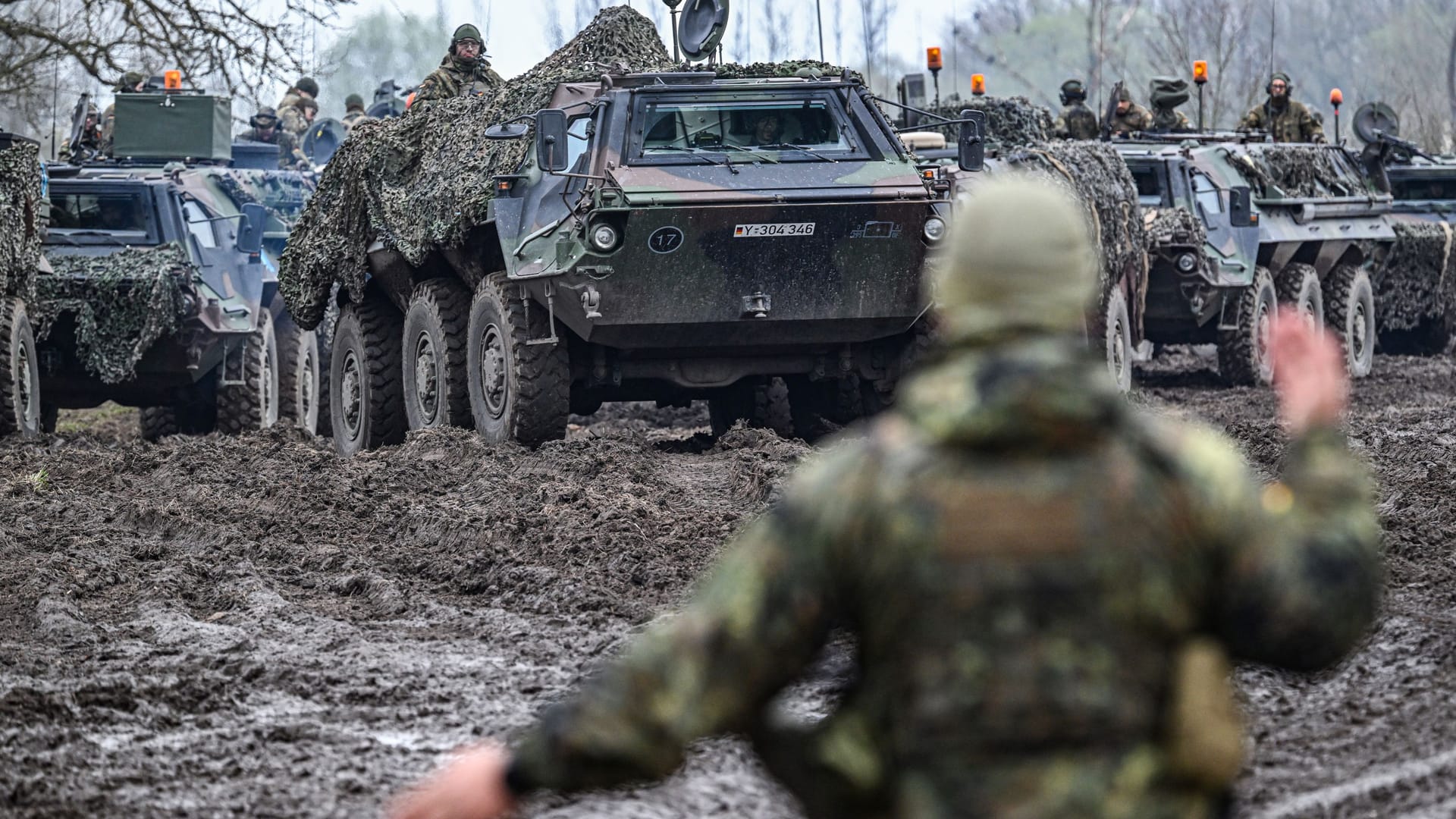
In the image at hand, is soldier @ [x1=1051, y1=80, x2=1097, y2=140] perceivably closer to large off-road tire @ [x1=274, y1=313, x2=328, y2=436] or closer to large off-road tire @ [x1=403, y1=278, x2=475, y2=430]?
large off-road tire @ [x1=274, y1=313, x2=328, y2=436]

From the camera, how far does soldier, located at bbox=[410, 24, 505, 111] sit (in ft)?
44.2

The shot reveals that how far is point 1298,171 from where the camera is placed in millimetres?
17312

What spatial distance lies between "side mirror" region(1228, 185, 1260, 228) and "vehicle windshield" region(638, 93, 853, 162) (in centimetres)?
587

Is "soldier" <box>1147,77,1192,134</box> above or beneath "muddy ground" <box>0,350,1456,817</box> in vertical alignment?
above

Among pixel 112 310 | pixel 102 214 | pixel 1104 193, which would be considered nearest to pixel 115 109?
pixel 102 214

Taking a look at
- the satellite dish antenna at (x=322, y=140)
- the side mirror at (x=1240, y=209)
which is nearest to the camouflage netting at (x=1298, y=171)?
the side mirror at (x=1240, y=209)

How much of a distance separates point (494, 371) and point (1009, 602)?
8931 mm

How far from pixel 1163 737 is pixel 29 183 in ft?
39.3

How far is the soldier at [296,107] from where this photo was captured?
75.4 ft

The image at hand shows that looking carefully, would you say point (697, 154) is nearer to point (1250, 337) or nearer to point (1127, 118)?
point (1250, 337)

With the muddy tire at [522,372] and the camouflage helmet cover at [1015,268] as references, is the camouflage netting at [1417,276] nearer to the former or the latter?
the muddy tire at [522,372]

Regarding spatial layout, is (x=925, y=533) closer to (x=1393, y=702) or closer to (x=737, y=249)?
(x=1393, y=702)

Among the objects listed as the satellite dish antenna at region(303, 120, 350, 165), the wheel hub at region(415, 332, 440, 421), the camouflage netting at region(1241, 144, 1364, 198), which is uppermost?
the satellite dish antenna at region(303, 120, 350, 165)

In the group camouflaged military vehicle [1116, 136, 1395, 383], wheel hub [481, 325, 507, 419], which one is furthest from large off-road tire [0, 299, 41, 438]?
camouflaged military vehicle [1116, 136, 1395, 383]
